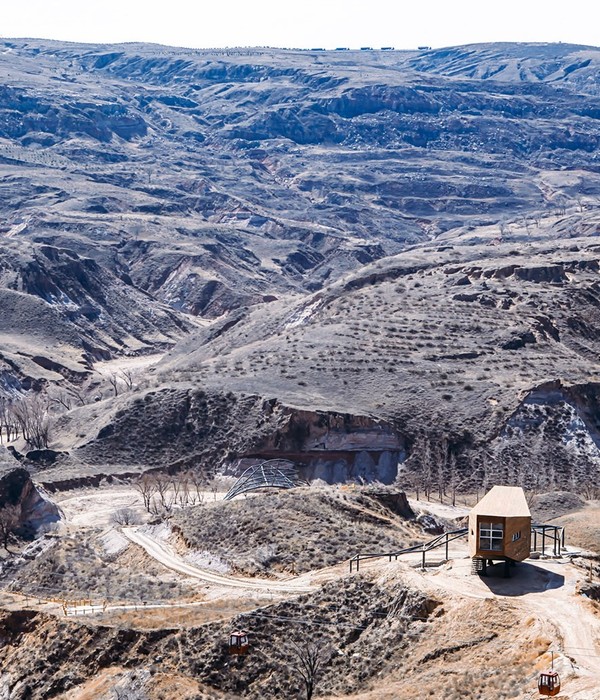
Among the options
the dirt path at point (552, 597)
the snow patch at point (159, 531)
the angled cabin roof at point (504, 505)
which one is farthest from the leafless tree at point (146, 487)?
the angled cabin roof at point (504, 505)

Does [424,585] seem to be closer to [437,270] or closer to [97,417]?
[97,417]

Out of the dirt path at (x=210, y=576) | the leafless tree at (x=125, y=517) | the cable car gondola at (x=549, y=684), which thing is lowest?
the cable car gondola at (x=549, y=684)

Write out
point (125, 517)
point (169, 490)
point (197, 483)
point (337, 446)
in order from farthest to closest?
point (337, 446) → point (197, 483) → point (169, 490) → point (125, 517)

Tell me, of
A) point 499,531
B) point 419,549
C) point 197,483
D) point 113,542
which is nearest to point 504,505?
point 499,531

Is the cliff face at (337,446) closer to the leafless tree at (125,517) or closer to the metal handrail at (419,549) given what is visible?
the leafless tree at (125,517)

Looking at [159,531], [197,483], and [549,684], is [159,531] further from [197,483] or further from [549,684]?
[549,684]

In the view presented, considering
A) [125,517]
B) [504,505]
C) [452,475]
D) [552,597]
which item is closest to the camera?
[552,597]

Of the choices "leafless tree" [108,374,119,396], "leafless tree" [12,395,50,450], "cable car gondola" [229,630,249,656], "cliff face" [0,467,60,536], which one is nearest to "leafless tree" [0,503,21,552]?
"cliff face" [0,467,60,536]

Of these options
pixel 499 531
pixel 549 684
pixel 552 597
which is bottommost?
pixel 549 684
